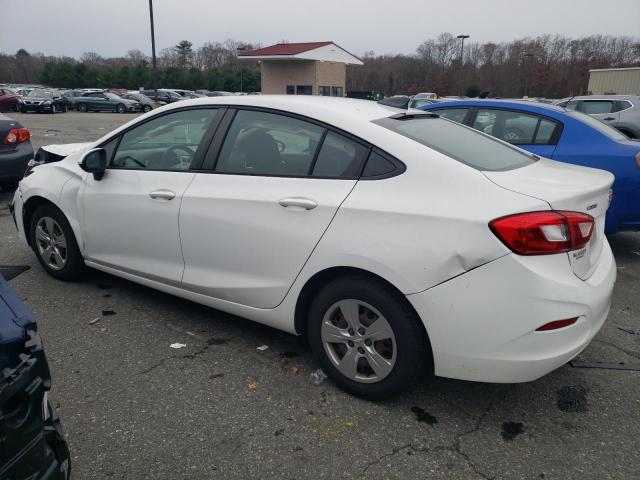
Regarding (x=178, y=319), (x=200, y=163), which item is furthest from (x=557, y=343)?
(x=178, y=319)

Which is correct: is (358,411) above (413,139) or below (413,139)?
below

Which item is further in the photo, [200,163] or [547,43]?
[547,43]

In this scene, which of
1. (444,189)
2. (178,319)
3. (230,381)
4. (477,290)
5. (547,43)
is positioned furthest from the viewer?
(547,43)

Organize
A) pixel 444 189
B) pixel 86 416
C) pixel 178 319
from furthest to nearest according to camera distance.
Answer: pixel 178 319 < pixel 86 416 < pixel 444 189

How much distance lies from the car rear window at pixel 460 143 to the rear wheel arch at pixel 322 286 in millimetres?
731

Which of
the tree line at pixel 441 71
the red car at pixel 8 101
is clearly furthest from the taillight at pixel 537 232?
the tree line at pixel 441 71

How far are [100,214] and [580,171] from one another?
3228mm

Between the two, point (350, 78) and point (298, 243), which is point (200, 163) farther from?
point (350, 78)

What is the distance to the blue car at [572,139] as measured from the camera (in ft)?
15.5

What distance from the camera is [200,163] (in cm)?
324

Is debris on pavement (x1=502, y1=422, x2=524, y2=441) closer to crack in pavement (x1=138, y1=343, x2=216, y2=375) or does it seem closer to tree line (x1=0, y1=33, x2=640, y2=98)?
crack in pavement (x1=138, y1=343, x2=216, y2=375)

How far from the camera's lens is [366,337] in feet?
8.56

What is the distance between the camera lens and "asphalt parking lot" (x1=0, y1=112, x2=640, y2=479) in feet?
7.46

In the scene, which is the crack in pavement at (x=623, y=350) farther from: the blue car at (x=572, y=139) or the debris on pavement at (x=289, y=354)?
the debris on pavement at (x=289, y=354)
